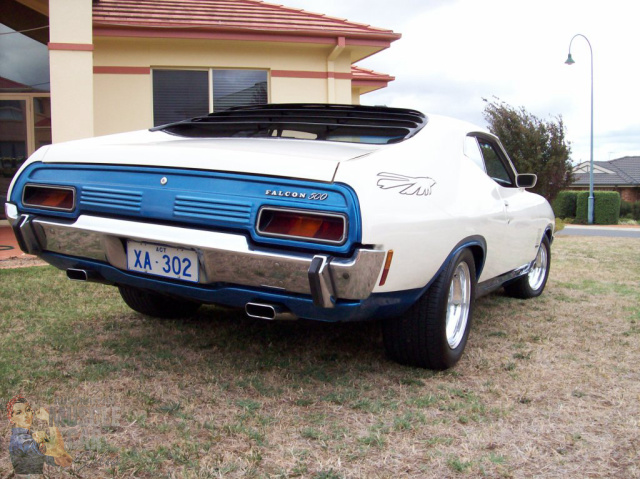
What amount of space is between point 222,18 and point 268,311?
886cm

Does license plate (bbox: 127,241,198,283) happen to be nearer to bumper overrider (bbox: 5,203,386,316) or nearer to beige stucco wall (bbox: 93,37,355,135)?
bumper overrider (bbox: 5,203,386,316)

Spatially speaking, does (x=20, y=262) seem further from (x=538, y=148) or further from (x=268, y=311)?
(x=538, y=148)

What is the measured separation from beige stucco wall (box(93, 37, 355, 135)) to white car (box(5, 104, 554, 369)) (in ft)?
23.4

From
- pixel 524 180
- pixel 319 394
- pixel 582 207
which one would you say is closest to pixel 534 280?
pixel 524 180

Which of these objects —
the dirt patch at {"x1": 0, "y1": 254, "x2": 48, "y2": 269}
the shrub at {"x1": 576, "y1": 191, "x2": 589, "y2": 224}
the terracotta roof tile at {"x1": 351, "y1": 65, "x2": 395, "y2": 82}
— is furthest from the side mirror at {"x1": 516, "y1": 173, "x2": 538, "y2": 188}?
the shrub at {"x1": 576, "y1": 191, "x2": 589, "y2": 224}

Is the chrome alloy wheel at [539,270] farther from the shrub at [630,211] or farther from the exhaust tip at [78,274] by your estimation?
the shrub at [630,211]

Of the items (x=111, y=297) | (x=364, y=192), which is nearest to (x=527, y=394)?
(x=364, y=192)

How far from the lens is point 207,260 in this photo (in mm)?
2854

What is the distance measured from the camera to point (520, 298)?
233 inches

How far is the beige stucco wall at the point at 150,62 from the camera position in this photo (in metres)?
10.4

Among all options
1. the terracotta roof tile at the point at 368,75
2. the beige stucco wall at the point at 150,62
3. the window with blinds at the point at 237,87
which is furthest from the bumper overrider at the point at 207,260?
the terracotta roof tile at the point at 368,75

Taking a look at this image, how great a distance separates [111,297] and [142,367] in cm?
205

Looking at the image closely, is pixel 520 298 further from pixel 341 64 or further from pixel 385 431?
pixel 341 64

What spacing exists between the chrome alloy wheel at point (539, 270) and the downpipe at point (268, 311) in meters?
3.75
